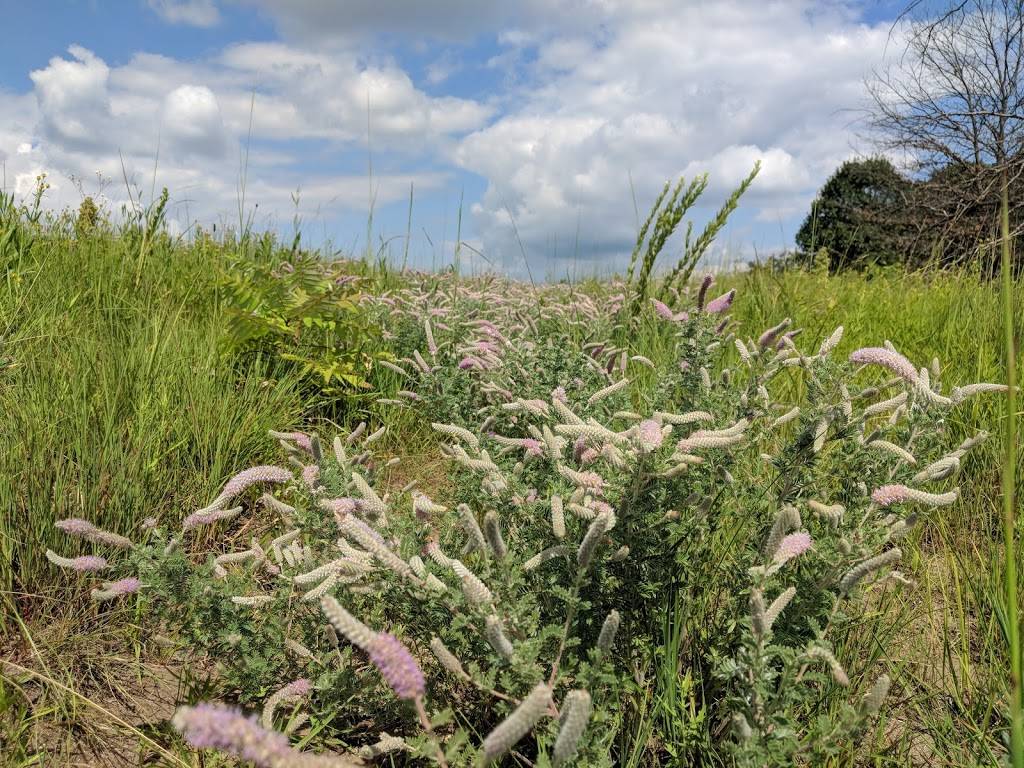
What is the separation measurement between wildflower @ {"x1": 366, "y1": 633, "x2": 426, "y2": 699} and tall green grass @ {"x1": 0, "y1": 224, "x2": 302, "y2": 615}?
1946 millimetres

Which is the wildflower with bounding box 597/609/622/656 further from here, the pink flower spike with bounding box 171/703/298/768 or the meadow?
the pink flower spike with bounding box 171/703/298/768

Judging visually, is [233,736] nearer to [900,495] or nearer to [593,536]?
[593,536]

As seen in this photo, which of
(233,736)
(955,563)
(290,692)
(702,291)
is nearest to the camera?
(233,736)

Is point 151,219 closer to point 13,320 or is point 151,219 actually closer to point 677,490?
point 13,320

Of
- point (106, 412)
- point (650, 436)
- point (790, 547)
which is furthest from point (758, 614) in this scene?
point (106, 412)

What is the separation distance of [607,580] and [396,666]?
81 centimetres

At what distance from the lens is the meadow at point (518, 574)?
1.54 meters

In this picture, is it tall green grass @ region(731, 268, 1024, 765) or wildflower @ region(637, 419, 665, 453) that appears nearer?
wildflower @ region(637, 419, 665, 453)

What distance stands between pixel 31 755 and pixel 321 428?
7.05 feet

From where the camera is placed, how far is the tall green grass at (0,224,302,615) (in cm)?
254

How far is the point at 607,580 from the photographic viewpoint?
5.67ft

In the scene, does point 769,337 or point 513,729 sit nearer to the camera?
point 513,729

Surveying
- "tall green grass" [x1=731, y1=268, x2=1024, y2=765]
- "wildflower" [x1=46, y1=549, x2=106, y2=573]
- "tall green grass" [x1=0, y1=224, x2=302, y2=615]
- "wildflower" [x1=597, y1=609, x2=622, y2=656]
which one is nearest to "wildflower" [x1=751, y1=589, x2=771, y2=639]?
"wildflower" [x1=597, y1=609, x2=622, y2=656]

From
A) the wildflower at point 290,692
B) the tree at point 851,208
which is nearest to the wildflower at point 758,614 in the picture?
the wildflower at point 290,692
